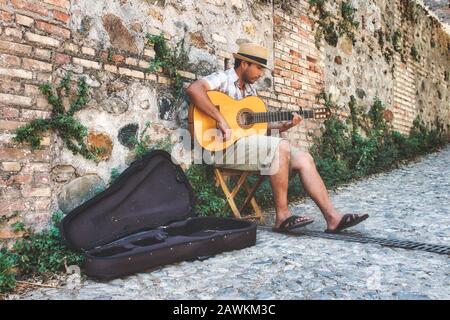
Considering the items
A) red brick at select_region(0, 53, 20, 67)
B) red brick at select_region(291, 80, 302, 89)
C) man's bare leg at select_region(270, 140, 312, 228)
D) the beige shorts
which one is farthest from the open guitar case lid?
red brick at select_region(291, 80, 302, 89)

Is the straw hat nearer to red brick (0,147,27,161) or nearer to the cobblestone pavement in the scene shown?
the cobblestone pavement

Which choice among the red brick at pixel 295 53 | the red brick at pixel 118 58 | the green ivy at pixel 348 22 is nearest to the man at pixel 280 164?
the red brick at pixel 118 58

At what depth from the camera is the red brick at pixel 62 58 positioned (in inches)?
112

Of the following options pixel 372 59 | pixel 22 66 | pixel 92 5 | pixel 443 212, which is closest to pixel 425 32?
pixel 372 59

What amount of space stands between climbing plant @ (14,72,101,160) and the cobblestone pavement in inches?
39.2

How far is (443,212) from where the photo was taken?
3.92m

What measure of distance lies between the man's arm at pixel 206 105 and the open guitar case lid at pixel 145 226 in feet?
1.66

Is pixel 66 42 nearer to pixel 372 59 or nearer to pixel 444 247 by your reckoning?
pixel 444 247

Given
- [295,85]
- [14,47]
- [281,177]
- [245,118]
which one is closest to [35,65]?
[14,47]

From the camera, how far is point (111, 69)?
320 cm

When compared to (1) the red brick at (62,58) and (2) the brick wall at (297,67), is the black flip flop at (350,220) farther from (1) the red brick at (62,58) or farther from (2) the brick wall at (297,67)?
(1) the red brick at (62,58)

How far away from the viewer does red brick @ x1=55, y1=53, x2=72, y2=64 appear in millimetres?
2854

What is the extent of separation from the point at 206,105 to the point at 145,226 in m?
1.10

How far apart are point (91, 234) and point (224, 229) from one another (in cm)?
100
